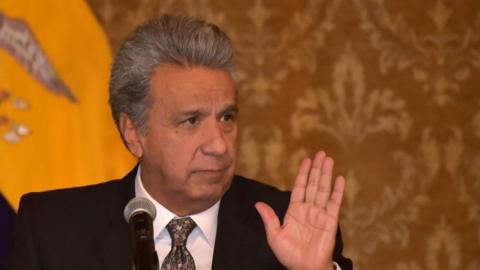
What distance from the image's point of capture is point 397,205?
416 centimetres

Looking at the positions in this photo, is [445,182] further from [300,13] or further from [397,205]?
[300,13]

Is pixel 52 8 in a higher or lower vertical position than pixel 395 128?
higher

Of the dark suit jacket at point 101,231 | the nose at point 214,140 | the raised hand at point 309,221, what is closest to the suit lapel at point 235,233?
the dark suit jacket at point 101,231

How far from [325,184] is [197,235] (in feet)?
1.71

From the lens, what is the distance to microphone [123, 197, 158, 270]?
1850 millimetres

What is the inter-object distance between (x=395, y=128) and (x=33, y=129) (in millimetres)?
1694

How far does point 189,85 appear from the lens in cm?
277

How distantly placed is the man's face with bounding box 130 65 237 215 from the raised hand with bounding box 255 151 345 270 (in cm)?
19

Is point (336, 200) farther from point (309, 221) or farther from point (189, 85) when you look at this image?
point (189, 85)

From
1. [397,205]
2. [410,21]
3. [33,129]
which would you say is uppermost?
[410,21]

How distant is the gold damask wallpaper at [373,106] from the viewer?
4.04m

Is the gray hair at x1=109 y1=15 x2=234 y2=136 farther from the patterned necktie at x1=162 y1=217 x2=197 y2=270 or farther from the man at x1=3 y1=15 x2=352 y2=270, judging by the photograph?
the patterned necktie at x1=162 y1=217 x2=197 y2=270

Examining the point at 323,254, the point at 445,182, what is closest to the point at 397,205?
the point at 445,182

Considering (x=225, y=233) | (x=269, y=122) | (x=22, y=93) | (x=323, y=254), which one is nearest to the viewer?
(x=323, y=254)
